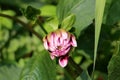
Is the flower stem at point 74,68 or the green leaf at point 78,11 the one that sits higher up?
the green leaf at point 78,11

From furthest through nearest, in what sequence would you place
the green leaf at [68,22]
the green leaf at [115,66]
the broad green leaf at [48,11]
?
the broad green leaf at [48,11] < the green leaf at [68,22] < the green leaf at [115,66]

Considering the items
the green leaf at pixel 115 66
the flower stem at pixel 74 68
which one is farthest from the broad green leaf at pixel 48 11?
the green leaf at pixel 115 66

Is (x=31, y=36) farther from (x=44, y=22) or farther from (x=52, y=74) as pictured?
(x=52, y=74)

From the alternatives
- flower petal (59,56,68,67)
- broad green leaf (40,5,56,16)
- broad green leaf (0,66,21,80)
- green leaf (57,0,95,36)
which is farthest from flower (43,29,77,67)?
broad green leaf (40,5,56,16)

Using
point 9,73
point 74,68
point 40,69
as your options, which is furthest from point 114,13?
point 9,73

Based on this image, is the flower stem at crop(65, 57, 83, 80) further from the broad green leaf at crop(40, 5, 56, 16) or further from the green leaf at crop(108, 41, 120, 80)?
the broad green leaf at crop(40, 5, 56, 16)

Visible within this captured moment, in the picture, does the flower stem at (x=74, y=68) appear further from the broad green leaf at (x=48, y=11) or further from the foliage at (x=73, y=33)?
the broad green leaf at (x=48, y=11)
